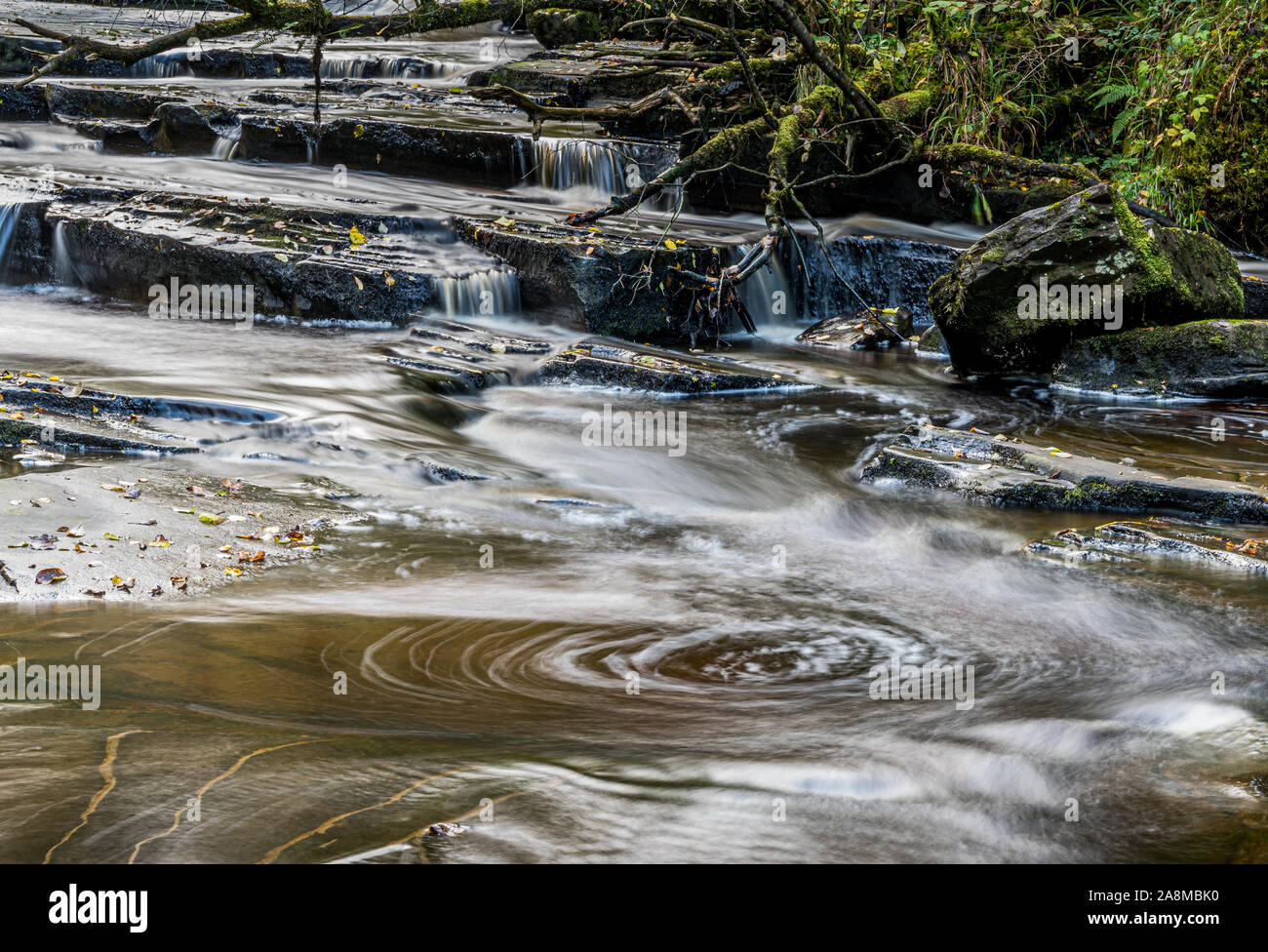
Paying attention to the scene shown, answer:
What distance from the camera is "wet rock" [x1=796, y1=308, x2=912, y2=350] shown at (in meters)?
10.7

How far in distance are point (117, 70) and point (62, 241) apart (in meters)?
9.15

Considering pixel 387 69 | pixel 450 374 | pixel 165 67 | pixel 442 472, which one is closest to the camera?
pixel 442 472

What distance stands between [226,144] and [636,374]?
301 inches

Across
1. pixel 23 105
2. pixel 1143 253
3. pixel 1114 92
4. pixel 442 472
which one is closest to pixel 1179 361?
pixel 1143 253

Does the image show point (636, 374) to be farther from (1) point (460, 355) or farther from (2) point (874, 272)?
(2) point (874, 272)

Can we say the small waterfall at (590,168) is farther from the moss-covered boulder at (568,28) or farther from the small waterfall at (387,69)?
the moss-covered boulder at (568,28)

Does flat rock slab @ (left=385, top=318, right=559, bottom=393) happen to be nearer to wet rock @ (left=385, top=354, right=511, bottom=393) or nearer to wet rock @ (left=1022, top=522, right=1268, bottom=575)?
wet rock @ (left=385, top=354, right=511, bottom=393)

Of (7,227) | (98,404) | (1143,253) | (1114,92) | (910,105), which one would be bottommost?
(98,404)

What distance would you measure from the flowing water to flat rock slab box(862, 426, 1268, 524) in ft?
0.64

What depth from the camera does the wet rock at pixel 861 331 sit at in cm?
1066

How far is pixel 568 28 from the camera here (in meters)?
19.5

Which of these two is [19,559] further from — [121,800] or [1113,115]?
[1113,115]
